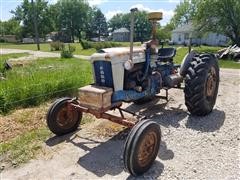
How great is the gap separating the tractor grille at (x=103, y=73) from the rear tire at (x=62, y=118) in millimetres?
742

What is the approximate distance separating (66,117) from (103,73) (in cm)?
120

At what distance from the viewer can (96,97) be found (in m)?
4.39

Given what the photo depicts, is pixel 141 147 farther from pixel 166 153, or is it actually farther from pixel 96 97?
pixel 96 97

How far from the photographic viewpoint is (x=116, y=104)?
185 inches

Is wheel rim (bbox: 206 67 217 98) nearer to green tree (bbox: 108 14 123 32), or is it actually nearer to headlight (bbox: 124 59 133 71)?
headlight (bbox: 124 59 133 71)

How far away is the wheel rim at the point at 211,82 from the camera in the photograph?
588cm

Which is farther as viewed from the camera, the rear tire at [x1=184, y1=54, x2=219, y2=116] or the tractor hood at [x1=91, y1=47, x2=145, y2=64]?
the rear tire at [x1=184, y1=54, x2=219, y2=116]

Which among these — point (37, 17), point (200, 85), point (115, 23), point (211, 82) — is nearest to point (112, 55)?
point (200, 85)

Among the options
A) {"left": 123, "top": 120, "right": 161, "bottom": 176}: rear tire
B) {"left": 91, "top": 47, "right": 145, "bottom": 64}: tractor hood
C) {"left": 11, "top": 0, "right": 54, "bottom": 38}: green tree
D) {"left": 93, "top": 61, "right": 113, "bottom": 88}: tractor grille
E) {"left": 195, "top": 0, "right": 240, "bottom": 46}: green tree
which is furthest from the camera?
{"left": 11, "top": 0, "right": 54, "bottom": 38}: green tree

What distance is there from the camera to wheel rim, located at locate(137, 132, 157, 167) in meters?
3.75

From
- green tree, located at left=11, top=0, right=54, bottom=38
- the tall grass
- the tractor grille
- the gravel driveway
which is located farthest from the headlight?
green tree, located at left=11, top=0, right=54, bottom=38

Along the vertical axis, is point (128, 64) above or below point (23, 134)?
above

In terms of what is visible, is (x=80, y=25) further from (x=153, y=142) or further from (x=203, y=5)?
(x=153, y=142)

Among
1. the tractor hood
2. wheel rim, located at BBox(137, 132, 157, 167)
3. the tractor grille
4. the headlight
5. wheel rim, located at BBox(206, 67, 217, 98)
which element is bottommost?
wheel rim, located at BBox(137, 132, 157, 167)
